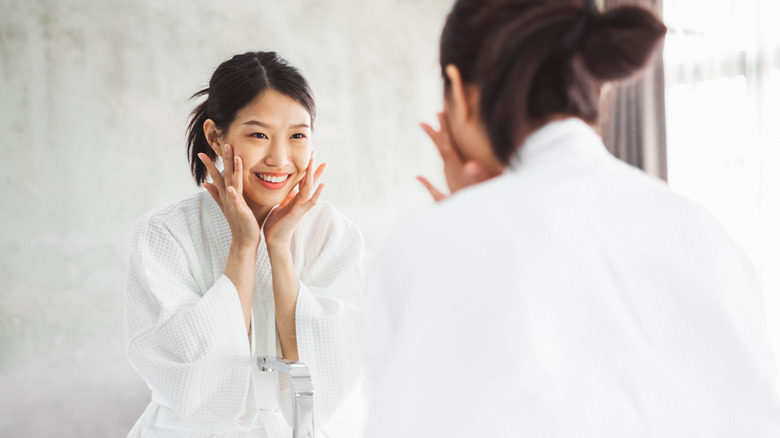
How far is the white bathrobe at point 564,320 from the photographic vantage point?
1.75 ft

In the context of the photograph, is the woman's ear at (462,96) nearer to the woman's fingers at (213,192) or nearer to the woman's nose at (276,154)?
the woman's nose at (276,154)

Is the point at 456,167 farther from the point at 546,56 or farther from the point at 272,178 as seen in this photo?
the point at 272,178

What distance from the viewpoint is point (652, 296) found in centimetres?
58

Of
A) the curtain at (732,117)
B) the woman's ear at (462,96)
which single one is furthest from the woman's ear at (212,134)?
the curtain at (732,117)

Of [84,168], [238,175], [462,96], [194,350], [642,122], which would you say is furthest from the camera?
[642,122]

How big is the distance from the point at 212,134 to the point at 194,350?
424 mm

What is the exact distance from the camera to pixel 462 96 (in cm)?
69

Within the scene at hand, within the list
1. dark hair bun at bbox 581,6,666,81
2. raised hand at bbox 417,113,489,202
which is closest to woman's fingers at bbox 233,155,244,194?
raised hand at bbox 417,113,489,202

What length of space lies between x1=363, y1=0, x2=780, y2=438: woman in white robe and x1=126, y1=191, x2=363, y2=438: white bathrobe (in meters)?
0.60

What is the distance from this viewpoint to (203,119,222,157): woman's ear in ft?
4.30

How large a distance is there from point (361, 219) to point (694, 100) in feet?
4.18

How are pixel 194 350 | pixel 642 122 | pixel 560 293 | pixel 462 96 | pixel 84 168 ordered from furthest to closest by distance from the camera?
pixel 642 122
pixel 84 168
pixel 194 350
pixel 462 96
pixel 560 293

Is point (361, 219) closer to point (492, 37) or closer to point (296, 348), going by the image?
point (296, 348)

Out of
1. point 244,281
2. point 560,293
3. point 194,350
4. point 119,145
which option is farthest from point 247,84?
point 119,145
